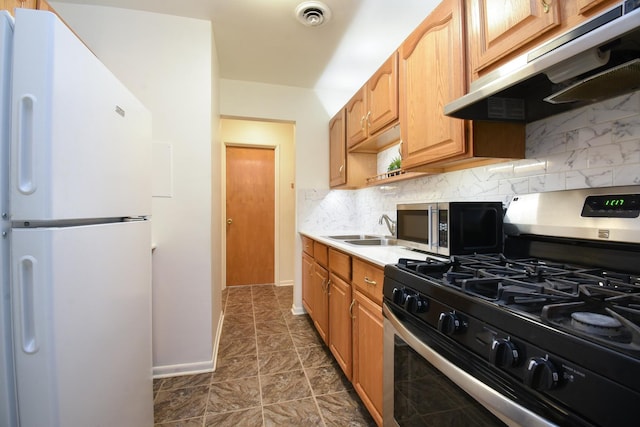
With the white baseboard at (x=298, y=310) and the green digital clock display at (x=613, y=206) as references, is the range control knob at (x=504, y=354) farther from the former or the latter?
the white baseboard at (x=298, y=310)

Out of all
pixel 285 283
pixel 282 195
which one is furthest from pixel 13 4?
pixel 285 283

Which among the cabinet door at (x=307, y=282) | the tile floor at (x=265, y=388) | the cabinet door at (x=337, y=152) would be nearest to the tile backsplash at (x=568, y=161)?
the cabinet door at (x=337, y=152)

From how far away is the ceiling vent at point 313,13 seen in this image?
1.79 meters

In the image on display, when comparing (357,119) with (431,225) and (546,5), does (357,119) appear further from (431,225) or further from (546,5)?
(546,5)

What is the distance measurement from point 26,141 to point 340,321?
1647 mm

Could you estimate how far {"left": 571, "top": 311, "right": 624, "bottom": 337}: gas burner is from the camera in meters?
0.49

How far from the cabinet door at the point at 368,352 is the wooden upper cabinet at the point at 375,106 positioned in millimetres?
1148

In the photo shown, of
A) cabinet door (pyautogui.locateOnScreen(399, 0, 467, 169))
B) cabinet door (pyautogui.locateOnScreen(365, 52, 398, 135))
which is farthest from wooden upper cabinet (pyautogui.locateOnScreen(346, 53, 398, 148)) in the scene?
cabinet door (pyautogui.locateOnScreen(399, 0, 467, 169))

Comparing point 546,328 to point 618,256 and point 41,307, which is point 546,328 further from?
point 41,307

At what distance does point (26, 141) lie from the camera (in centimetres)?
69

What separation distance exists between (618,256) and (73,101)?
1.69 m

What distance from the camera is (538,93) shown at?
1013 millimetres

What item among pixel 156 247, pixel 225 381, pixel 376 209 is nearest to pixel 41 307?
pixel 156 247

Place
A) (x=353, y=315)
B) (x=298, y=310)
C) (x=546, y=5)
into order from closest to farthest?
(x=546, y=5) → (x=353, y=315) → (x=298, y=310)
